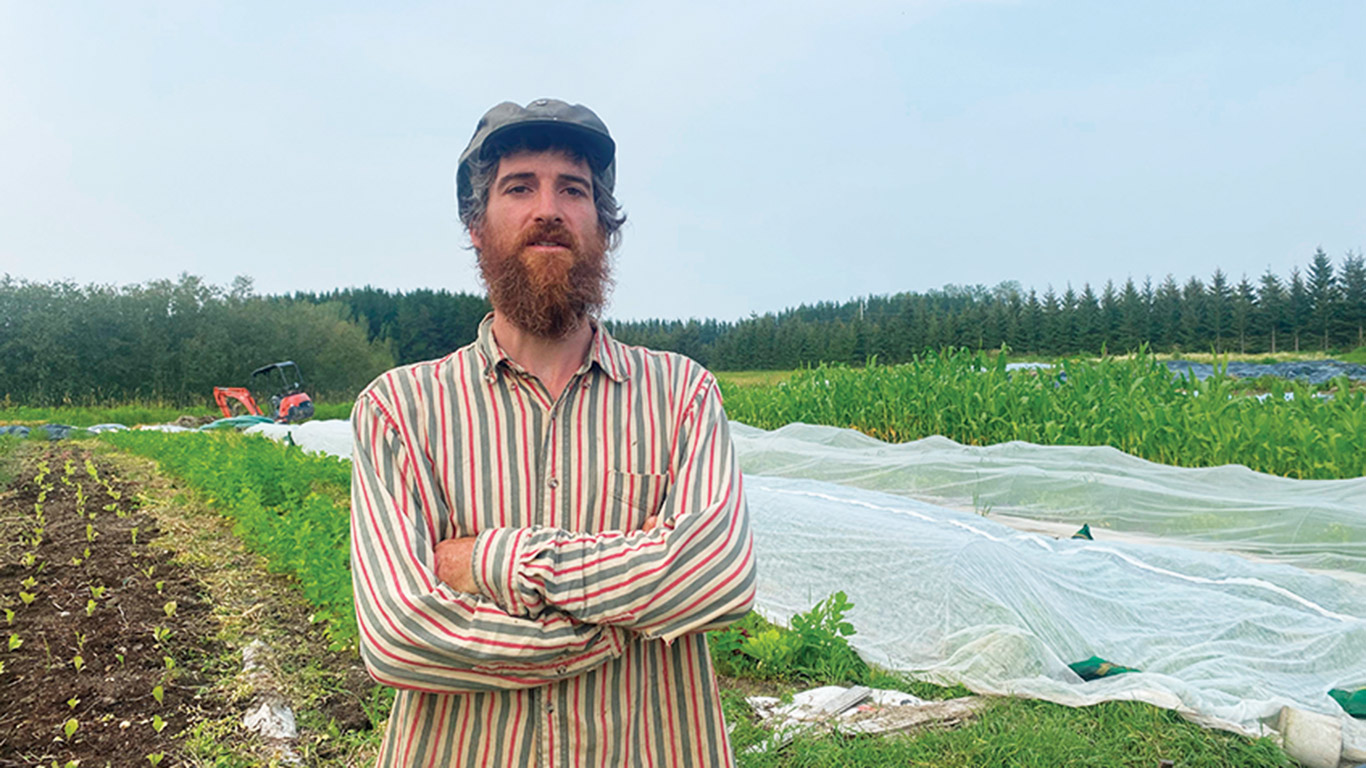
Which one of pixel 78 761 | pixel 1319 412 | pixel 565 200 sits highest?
pixel 565 200

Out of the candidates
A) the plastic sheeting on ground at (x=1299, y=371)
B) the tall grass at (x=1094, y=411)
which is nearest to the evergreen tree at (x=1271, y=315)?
the plastic sheeting on ground at (x=1299, y=371)

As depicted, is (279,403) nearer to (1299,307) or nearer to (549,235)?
(549,235)

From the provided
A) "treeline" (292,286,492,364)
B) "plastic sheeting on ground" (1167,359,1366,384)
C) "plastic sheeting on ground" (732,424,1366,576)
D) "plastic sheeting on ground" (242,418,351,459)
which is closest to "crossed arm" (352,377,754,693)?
"plastic sheeting on ground" (732,424,1366,576)

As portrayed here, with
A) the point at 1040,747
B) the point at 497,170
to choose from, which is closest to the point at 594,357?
the point at 497,170

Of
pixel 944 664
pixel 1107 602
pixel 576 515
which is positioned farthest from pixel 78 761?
pixel 1107 602

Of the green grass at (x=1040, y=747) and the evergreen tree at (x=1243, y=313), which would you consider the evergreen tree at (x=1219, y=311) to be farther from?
the green grass at (x=1040, y=747)

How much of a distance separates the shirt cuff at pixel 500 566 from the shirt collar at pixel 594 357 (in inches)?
12.0

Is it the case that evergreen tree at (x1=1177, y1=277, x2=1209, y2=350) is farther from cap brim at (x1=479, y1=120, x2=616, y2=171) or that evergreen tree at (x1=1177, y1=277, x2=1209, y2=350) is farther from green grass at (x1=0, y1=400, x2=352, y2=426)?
cap brim at (x1=479, y1=120, x2=616, y2=171)

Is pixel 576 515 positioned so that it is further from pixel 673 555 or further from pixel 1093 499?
pixel 1093 499

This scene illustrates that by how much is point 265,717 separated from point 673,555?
214cm

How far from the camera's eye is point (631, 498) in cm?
139

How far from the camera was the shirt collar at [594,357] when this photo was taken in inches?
56.6

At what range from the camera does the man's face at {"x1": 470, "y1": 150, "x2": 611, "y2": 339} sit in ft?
4.65

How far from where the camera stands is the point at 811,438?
764 cm
